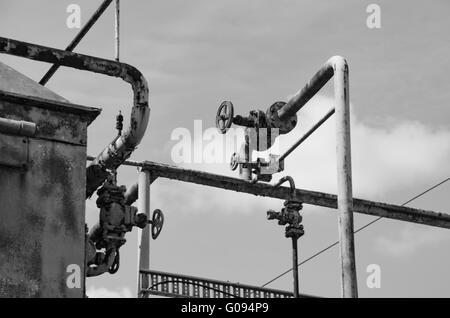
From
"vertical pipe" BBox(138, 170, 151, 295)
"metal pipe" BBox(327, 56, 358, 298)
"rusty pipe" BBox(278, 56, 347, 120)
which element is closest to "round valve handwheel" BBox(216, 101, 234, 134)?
"rusty pipe" BBox(278, 56, 347, 120)

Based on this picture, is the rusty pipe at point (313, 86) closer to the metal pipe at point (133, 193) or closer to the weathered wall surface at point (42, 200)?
the weathered wall surface at point (42, 200)

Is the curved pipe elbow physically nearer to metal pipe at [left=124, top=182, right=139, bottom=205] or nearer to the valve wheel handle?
the valve wheel handle

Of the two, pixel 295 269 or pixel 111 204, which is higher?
pixel 111 204

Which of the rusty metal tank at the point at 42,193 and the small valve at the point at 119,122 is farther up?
the small valve at the point at 119,122

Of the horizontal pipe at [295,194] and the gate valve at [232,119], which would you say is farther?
the horizontal pipe at [295,194]

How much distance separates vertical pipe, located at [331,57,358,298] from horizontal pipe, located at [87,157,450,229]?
9145 millimetres

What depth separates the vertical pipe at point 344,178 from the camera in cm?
958

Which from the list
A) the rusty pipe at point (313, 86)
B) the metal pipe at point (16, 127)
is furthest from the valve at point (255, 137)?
the metal pipe at point (16, 127)

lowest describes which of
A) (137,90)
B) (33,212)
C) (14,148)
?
(33,212)

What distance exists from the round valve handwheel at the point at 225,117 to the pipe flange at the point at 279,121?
1.15 metres

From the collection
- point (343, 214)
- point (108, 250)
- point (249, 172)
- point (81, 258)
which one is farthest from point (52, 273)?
point (343, 214)

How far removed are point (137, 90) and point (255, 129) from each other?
9.19 ft
